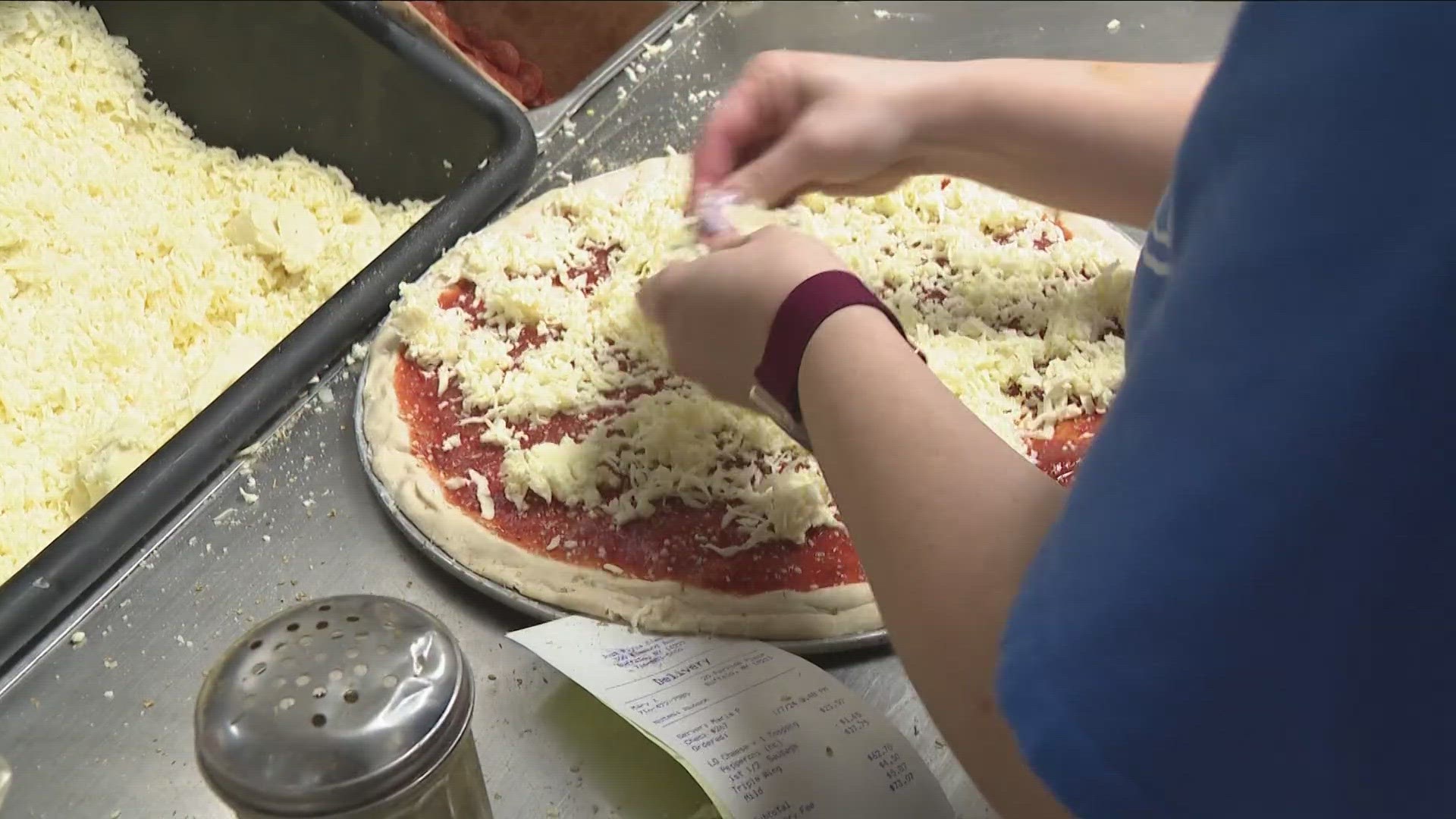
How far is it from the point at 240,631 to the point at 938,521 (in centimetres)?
54

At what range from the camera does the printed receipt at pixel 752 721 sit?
69 cm

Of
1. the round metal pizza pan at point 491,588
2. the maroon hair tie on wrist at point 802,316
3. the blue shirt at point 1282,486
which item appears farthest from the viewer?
the round metal pizza pan at point 491,588

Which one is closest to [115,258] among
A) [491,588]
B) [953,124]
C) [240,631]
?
[240,631]

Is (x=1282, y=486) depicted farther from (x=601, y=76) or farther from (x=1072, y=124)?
(x=601, y=76)

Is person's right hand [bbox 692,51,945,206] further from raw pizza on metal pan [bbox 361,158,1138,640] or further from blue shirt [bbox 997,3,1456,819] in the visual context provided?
blue shirt [bbox 997,3,1456,819]

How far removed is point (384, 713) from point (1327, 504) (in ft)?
1.28

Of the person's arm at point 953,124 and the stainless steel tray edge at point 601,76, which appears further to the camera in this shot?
the stainless steel tray edge at point 601,76

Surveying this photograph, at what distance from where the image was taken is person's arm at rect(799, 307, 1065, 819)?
1.66 ft

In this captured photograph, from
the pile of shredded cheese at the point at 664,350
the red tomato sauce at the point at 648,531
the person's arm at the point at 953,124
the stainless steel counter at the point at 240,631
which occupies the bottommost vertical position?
the stainless steel counter at the point at 240,631

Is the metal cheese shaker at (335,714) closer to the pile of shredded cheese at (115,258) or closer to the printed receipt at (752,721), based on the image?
the printed receipt at (752,721)

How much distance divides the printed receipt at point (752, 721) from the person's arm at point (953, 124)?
0.34 meters

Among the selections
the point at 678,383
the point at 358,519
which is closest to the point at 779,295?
the point at 678,383

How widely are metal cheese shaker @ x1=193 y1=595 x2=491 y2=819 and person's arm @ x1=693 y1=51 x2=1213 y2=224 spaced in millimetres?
433

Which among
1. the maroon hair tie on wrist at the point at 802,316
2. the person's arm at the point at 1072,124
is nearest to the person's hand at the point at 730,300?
the maroon hair tie on wrist at the point at 802,316
